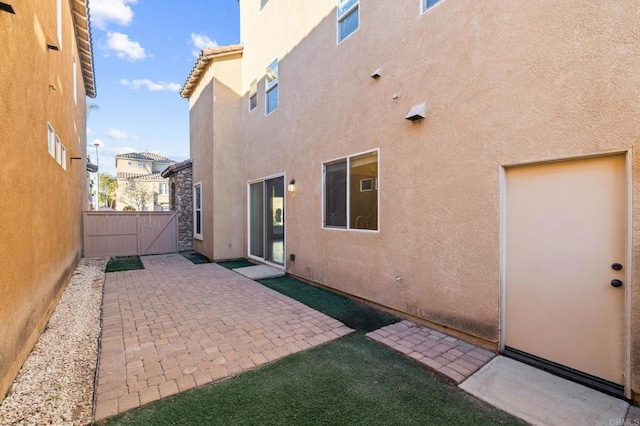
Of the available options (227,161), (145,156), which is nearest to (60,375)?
(227,161)

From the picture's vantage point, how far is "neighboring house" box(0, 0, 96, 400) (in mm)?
2811

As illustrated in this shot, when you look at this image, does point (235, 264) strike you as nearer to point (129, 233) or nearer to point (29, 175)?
point (129, 233)

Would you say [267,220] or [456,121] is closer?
[456,121]

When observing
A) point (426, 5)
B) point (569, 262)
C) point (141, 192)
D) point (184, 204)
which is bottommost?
point (569, 262)

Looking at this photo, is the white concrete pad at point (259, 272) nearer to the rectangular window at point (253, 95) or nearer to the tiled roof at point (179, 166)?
the rectangular window at point (253, 95)

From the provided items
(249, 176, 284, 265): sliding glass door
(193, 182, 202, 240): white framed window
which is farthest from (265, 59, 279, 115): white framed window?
(193, 182, 202, 240): white framed window

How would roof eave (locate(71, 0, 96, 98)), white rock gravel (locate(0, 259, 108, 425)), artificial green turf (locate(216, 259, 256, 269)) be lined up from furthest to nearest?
1. artificial green turf (locate(216, 259, 256, 269))
2. roof eave (locate(71, 0, 96, 98))
3. white rock gravel (locate(0, 259, 108, 425))

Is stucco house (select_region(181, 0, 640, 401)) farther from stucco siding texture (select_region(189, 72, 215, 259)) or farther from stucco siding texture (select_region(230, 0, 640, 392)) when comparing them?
stucco siding texture (select_region(189, 72, 215, 259))

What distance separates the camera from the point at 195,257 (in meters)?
11.1

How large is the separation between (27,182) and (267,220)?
19.9ft

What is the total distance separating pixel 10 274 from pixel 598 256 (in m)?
6.00

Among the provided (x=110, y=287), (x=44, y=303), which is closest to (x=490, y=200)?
(x=44, y=303)

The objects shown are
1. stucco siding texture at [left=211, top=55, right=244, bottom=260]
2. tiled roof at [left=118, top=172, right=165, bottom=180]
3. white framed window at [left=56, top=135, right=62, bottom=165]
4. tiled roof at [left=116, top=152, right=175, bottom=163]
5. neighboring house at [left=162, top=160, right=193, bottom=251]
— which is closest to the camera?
white framed window at [left=56, top=135, right=62, bottom=165]

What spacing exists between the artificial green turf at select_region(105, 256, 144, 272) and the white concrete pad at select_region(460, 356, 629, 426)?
30.9 feet
